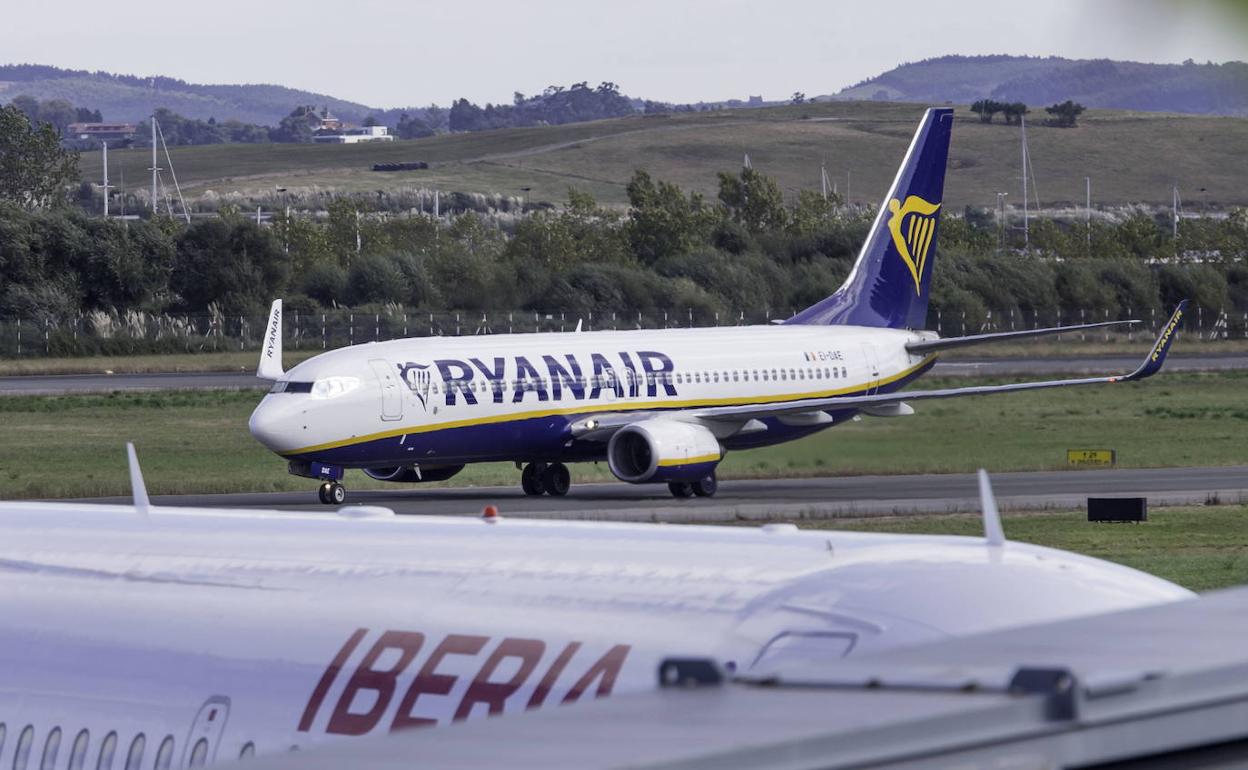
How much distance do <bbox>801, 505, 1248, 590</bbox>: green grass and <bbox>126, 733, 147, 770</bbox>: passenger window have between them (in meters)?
17.3

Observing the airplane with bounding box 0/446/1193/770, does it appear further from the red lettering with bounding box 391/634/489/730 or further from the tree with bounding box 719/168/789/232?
the tree with bounding box 719/168/789/232

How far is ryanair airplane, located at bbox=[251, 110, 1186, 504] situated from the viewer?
35.8 metres

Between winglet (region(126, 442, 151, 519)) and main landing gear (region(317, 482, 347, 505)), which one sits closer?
winglet (region(126, 442, 151, 519))

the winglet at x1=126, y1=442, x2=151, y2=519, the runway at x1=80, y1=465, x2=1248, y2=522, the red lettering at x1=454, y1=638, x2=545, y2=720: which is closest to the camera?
the red lettering at x1=454, y1=638, x2=545, y2=720

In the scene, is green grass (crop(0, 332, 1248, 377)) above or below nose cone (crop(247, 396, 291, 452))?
below

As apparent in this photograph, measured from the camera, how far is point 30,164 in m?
128

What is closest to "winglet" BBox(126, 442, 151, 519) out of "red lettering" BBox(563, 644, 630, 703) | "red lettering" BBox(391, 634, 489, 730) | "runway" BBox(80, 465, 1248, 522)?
"red lettering" BBox(391, 634, 489, 730)

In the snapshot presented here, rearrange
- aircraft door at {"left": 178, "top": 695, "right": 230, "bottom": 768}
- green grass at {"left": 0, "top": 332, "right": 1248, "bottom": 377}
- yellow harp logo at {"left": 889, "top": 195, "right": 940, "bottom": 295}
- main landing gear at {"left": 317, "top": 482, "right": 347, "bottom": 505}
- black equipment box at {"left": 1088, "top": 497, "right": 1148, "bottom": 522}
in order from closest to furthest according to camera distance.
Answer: aircraft door at {"left": 178, "top": 695, "right": 230, "bottom": 768} < black equipment box at {"left": 1088, "top": 497, "right": 1148, "bottom": 522} < main landing gear at {"left": 317, "top": 482, "right": 347, "bottom": 505} < yellow harp logo at {"left": 889, "top": 195, "right": 940, "bottom": 295} < green grass at {"left": 0, "top": 332, "right": 1248, "bottom": 377}

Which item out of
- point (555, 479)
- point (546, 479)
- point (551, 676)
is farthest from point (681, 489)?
Answer: point (551, 676)

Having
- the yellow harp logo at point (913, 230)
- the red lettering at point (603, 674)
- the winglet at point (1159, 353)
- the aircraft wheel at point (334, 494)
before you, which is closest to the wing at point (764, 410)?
the winglet at point (1159, 353)

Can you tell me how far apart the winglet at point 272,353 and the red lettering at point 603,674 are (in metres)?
32.8

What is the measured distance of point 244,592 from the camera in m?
7.91

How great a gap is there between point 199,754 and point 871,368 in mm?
35257

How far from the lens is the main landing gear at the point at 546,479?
3872 centimetres
